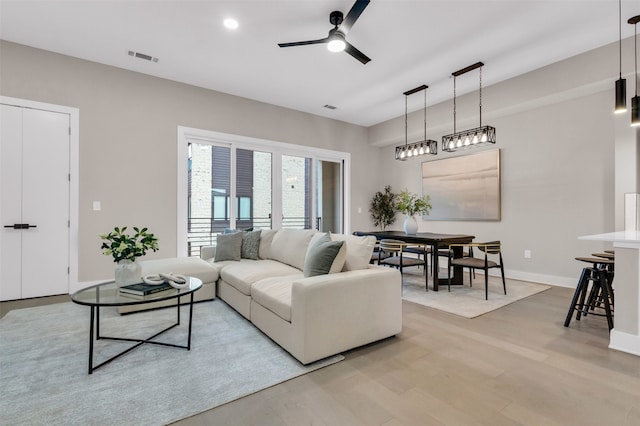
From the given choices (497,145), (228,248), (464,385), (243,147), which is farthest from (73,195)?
(497,145)

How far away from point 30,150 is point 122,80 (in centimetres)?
147

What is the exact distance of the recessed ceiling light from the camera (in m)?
3.16

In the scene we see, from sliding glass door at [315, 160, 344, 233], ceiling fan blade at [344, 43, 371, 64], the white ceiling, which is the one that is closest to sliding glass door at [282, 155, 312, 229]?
sliding glass door at [315, 160, 344, 233]

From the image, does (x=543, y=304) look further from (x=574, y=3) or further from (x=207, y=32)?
(x=207, y=32)

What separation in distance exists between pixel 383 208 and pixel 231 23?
16.0 ft

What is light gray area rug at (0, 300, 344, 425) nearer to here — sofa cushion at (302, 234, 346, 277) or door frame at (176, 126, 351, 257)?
sofa cushion at (302, 234, 346, 277)

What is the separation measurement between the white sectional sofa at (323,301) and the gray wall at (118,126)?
1382 millimetres

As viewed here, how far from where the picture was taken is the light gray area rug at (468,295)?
3.38 metres

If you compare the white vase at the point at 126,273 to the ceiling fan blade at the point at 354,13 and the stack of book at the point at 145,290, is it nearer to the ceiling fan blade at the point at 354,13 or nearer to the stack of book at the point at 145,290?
the stack of book at the point at 145,290

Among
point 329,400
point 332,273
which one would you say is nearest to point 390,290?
point 332,273

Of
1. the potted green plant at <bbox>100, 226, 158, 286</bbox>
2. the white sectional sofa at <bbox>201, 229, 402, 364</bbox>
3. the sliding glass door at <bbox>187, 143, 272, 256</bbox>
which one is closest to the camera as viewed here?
the white sectional sofa at <bbox>201, 229, 402, 364</bbox>

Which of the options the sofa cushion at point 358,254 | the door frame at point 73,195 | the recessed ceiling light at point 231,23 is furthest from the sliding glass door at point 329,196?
the door frame at point 73,195

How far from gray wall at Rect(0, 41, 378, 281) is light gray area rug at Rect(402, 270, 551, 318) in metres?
3.69

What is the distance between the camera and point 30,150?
3762 millimetres
